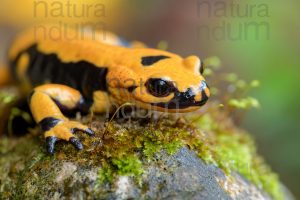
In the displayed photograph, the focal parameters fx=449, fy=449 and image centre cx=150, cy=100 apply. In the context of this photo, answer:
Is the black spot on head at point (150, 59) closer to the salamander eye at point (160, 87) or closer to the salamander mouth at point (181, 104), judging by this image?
the salamander eye at point (160, 87)

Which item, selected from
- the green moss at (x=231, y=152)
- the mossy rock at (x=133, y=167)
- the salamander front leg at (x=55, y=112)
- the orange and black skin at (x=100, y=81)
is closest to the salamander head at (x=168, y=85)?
the orange and black skin at (x=100, y=81)

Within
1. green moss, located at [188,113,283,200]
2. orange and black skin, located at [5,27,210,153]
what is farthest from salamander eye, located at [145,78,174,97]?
green moss, located at [188,113,283,200]

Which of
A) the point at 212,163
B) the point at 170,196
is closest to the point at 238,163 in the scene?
the point at 212,163

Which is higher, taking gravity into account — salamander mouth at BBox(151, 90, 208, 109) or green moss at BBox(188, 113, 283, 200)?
salamander mouth at BBox(151, 90, 208, 109)

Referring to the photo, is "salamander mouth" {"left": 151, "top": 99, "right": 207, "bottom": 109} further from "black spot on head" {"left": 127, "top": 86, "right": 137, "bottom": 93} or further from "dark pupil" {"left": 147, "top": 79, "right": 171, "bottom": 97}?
"black spot on head" {"left": 127, "top": 86, "right": 137, "bottom": 93}

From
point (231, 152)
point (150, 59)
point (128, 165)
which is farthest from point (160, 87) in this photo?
point (231, 152)
